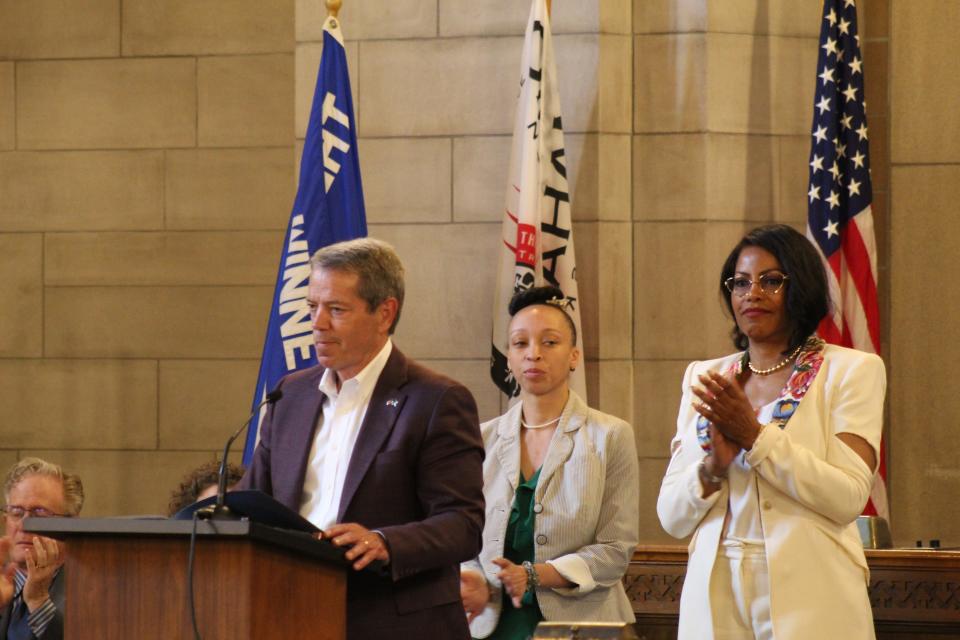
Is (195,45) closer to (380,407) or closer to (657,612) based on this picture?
(657,612)

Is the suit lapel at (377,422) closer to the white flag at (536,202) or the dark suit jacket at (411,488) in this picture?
the dark suit jacket at (411,488)

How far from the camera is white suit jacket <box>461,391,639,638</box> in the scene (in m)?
4.28

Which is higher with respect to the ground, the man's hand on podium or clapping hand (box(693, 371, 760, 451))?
clapping hand (box(693, 371, 760, 451))

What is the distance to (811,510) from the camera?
3.43 m

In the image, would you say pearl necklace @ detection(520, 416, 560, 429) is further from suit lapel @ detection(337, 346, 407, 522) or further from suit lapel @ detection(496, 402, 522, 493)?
suit lapel @ detection(337, 346, 407, 522)

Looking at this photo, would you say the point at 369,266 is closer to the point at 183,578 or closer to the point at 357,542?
the point at 357,542

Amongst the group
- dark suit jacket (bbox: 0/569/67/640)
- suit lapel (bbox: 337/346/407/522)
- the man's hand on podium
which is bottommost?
dark suit jacket (bbox: 0/569/67/640)

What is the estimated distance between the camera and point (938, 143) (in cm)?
650

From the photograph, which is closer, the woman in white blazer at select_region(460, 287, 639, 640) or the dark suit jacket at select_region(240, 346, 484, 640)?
the dark suit jacket at select_region(240, 346, 484, 640)

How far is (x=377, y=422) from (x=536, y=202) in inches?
Answer: 105

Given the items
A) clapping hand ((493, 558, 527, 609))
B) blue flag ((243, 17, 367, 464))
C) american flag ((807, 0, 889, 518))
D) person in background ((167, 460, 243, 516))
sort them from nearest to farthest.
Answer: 1. clapping hand ((493, 558, 527, 609))
2. person in background ((167, 460, 243, 516))
3. blue flag ((243, 17, 367, 464))
4. american flag ((807, 0, 889, 518))

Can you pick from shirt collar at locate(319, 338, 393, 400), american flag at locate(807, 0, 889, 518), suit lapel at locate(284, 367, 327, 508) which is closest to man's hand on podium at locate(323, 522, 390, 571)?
suit lapel at locate(284, 367, 327, 508)

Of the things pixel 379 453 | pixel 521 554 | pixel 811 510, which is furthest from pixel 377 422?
pixel 521 554

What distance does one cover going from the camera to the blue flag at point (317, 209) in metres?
5.79
